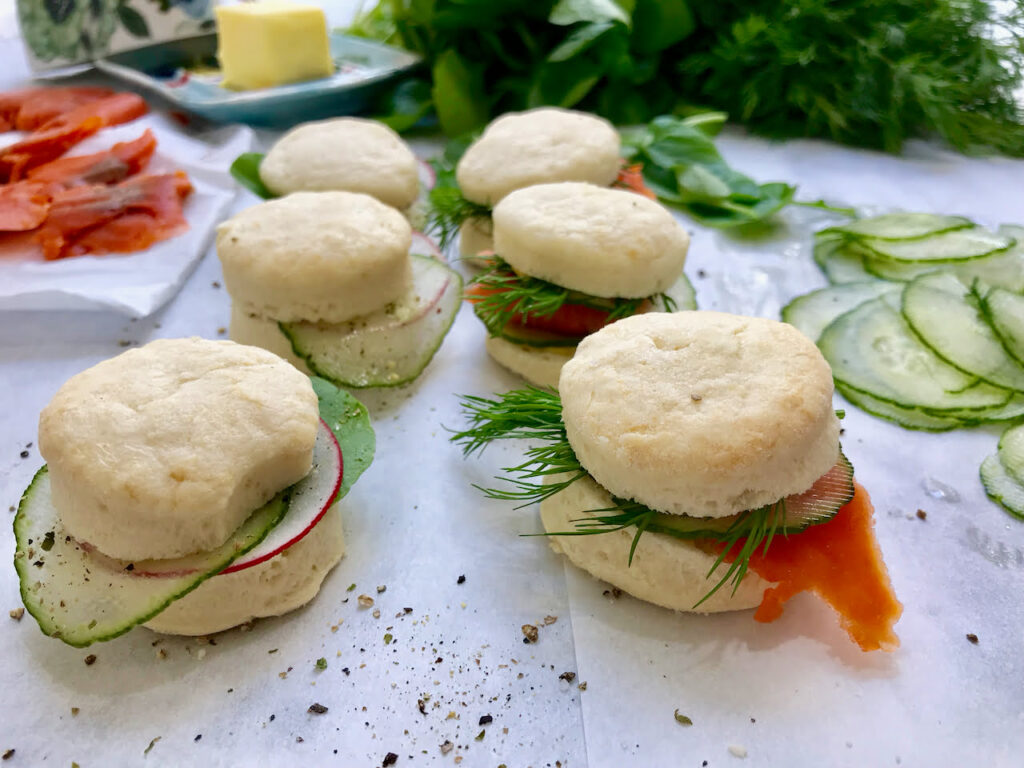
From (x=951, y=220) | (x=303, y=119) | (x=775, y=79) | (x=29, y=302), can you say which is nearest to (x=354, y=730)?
(x=29, y=302)

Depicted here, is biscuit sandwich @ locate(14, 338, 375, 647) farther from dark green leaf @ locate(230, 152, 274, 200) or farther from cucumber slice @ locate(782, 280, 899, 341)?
cucumber slice @ locate(782, 280, 899, 341)

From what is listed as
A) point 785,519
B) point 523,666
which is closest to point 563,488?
point 523,666

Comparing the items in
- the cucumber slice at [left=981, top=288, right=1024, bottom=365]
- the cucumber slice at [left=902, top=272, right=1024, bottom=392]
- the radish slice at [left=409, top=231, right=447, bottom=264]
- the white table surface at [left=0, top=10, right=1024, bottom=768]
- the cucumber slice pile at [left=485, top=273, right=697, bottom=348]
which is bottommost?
the white table surface at [left=0, top=10, right=1024, bottom=768]

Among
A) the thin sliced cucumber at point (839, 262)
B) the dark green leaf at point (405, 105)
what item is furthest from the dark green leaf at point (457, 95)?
the thin sliced cucumber at point (839, 262)

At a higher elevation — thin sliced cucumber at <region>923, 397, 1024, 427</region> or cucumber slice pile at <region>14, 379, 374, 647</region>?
thin sliced cucumber at <region>923, 397, 1024, 427</region>

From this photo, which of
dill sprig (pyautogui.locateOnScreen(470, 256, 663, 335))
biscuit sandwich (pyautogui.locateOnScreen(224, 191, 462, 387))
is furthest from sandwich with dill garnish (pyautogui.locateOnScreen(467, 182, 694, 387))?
biscuit sandwich (pyautogui.locateOnScreen(224, 191, 462, 387))

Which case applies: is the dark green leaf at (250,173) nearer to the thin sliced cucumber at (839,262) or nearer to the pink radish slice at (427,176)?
the pink radish slice at (427,176)

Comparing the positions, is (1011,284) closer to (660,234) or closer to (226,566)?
(660,234)
